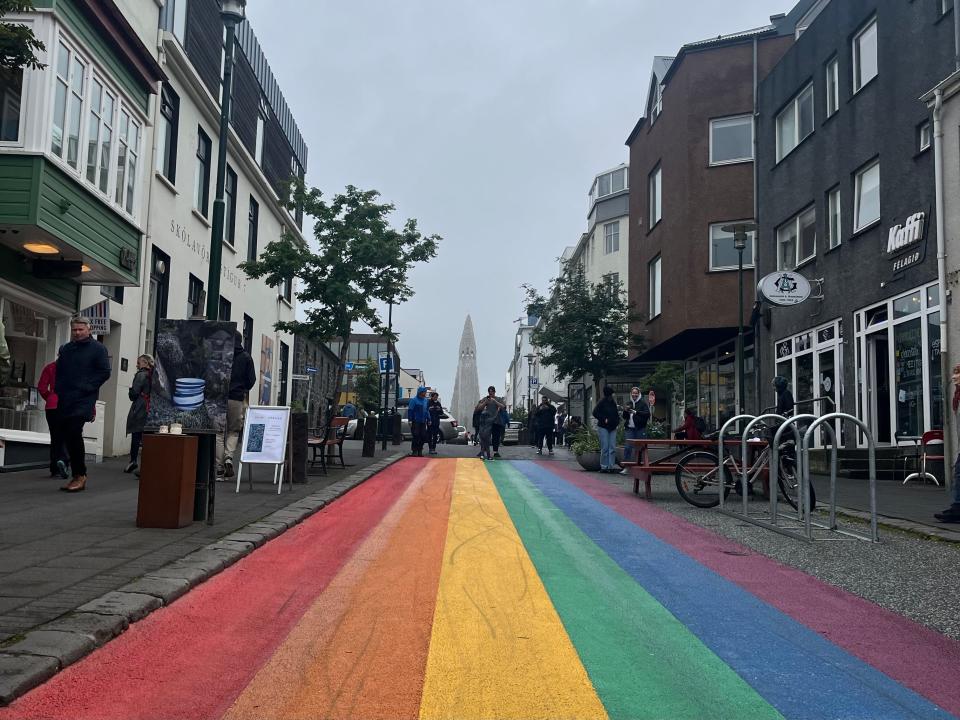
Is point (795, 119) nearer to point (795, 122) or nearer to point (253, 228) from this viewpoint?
point (795, 122)

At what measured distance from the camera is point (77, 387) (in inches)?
412

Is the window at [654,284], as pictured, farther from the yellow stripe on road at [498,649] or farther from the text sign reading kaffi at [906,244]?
the yellow stripe on road at [498,649]

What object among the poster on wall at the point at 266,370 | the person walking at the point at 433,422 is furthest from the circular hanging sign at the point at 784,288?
the poster on wall at the point at 266,370

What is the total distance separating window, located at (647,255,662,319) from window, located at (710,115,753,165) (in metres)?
4.53

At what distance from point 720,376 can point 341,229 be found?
14.0 m

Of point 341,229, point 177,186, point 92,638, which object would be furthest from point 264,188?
point 92,638

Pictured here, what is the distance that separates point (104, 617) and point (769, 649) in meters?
3.35

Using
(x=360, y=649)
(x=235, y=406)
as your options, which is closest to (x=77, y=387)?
(x=235, y=406)

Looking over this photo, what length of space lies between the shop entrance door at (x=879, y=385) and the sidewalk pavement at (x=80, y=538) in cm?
1114

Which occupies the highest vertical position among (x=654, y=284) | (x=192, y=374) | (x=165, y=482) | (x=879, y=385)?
(x=654, y=284)

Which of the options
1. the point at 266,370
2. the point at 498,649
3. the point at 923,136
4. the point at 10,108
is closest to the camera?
the point at 498,649

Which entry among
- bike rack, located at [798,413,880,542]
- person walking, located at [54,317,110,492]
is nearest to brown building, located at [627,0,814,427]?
bike rack, located at [798,413,880,542]

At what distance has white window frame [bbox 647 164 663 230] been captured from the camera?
29.4 m

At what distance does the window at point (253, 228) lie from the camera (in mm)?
29547
